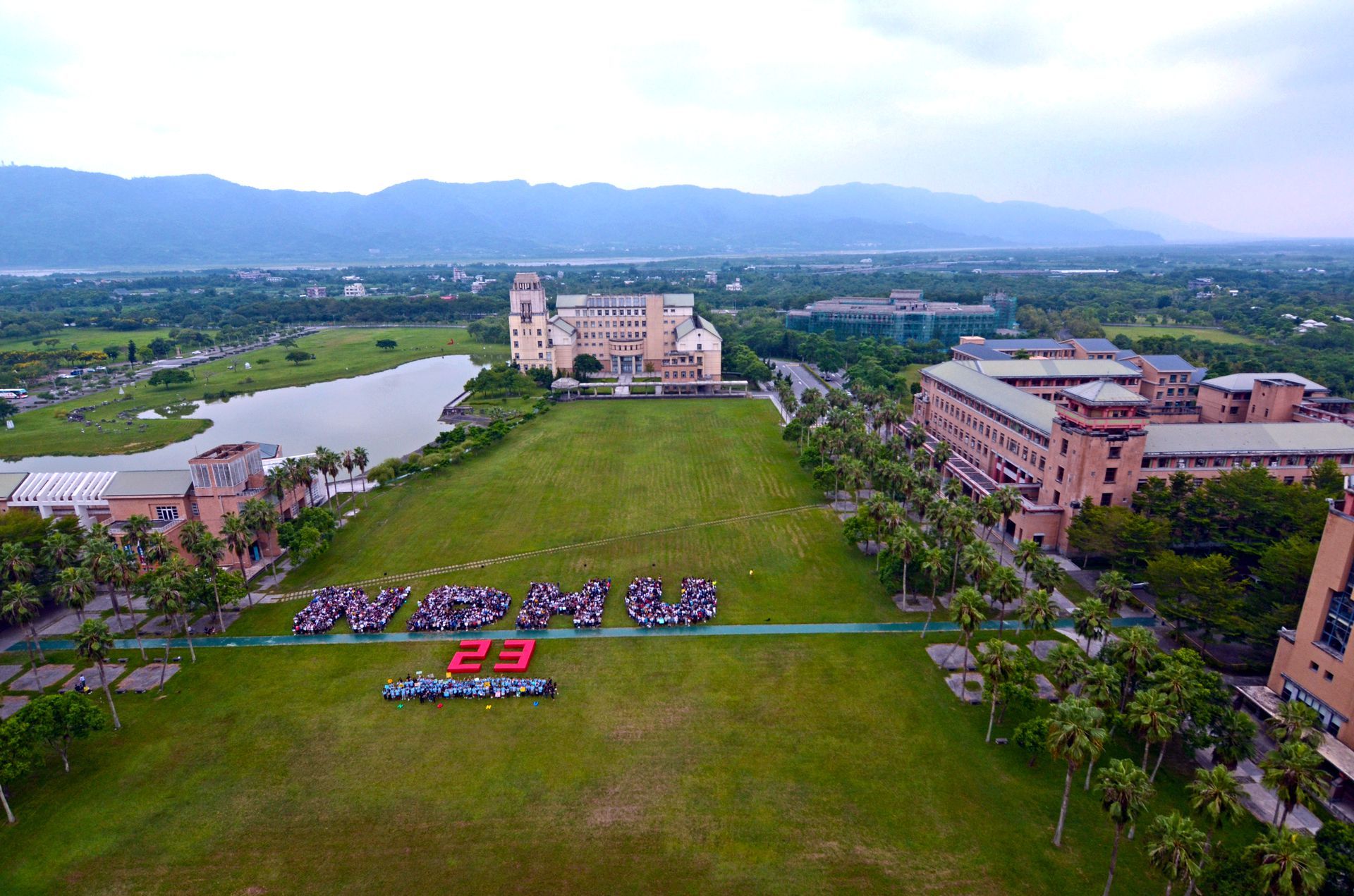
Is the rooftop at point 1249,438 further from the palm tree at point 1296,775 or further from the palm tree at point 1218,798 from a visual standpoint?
the palm tree at point 1218,798

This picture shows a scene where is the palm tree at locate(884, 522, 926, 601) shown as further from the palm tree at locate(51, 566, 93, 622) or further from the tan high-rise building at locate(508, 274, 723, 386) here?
the tan high-rise building at locate(508, 274, 723, 386)

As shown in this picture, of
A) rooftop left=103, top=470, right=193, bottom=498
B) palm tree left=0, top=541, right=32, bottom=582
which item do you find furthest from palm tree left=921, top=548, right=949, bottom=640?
palm tree left=0, top=541, right=32, bottom=582

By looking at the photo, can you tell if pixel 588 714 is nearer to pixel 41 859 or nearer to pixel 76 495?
pixel 41 859

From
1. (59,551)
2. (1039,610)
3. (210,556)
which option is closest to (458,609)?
(210,556)

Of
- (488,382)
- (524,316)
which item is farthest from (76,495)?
(524,316)

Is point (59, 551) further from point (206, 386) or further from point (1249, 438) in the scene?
point (206, 386)
